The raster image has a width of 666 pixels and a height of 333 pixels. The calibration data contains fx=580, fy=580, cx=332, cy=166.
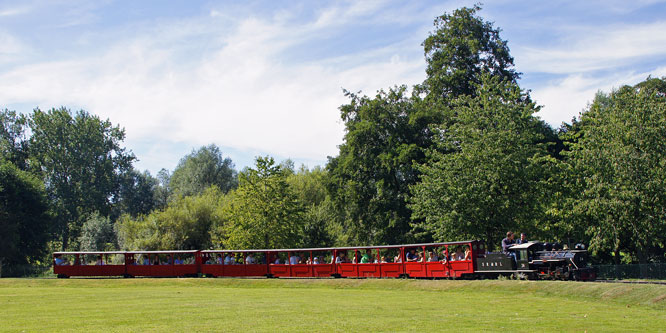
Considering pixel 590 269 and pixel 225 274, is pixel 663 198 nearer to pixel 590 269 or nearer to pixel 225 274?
pixel 590 269

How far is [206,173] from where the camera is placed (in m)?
106

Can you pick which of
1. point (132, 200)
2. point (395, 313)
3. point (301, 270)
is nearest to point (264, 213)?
point (301, 270)

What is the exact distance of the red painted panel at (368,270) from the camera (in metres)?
38.7

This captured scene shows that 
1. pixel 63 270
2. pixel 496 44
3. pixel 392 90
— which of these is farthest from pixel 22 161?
pixel 496 44

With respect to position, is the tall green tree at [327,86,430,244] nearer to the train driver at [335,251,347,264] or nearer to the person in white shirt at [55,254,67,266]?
the train driver at [335,251,347,264]

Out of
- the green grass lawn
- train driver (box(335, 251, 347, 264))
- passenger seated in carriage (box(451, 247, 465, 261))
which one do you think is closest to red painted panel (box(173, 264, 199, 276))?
train driver (box(335, 251, 347, 264))

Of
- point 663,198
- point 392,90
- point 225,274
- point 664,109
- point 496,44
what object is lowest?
point 225,274

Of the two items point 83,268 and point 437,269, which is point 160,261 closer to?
point 83,268

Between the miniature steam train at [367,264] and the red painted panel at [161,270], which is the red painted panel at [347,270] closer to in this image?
the miniature steam train at [367,264]

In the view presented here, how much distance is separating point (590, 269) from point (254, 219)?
3057 centimetres

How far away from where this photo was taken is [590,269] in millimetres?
30016

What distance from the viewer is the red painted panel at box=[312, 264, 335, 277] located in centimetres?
4138

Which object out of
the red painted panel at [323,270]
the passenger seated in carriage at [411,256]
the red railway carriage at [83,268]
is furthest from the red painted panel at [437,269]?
the red railway carriage at [83,268]

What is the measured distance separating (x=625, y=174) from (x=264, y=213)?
1185 inches
